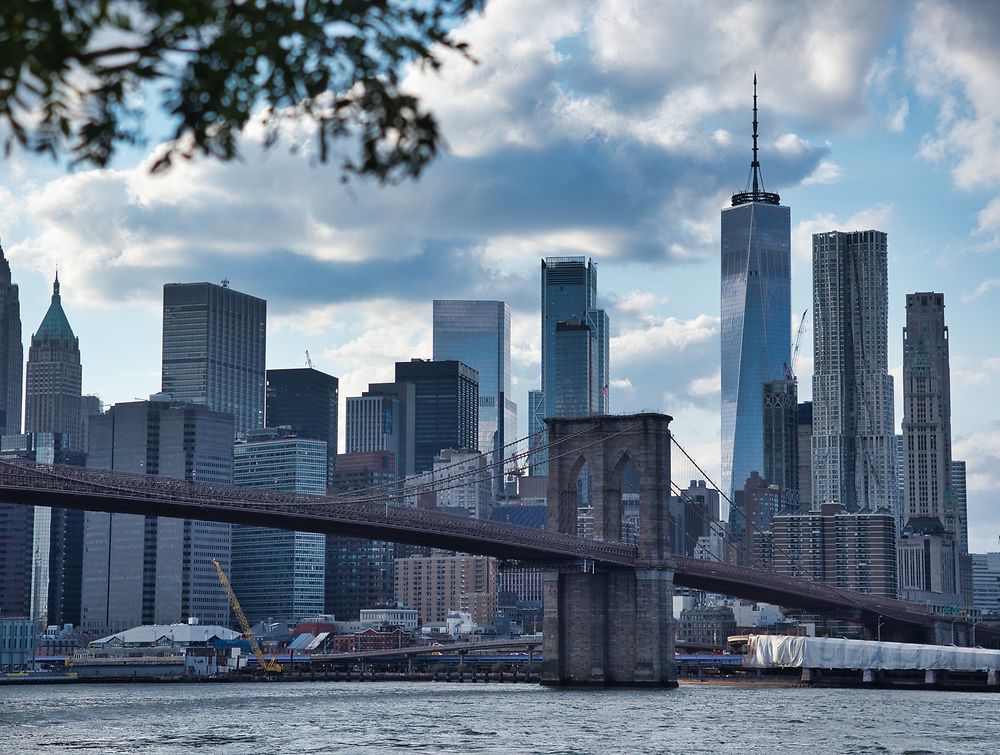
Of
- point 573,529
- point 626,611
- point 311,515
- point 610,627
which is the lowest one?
point 610,627

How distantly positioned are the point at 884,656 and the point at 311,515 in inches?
1769

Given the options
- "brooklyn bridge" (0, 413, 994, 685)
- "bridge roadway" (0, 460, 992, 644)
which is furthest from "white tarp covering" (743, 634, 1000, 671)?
"bridge roadway" (0, 460, 992, 644)

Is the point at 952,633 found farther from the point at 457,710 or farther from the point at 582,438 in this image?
the point at 457,710

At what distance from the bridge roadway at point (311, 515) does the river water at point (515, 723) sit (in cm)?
841

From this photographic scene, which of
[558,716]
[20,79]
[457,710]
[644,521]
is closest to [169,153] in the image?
[20,79]

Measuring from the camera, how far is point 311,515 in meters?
89.2

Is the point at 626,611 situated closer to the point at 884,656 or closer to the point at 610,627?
the point at 610,627

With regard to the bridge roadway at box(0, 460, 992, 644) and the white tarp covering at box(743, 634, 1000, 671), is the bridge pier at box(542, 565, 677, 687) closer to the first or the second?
the bridge roadway at box(0, 460, 992, 644)

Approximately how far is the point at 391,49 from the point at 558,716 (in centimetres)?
6190

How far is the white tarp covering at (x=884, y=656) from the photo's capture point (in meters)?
115

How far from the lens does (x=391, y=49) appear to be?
572 inches

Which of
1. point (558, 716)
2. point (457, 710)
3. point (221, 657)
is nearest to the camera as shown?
point (558, 716)

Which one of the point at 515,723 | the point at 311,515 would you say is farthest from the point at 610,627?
the point at 515,723

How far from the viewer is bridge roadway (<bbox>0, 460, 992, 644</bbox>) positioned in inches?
3187
